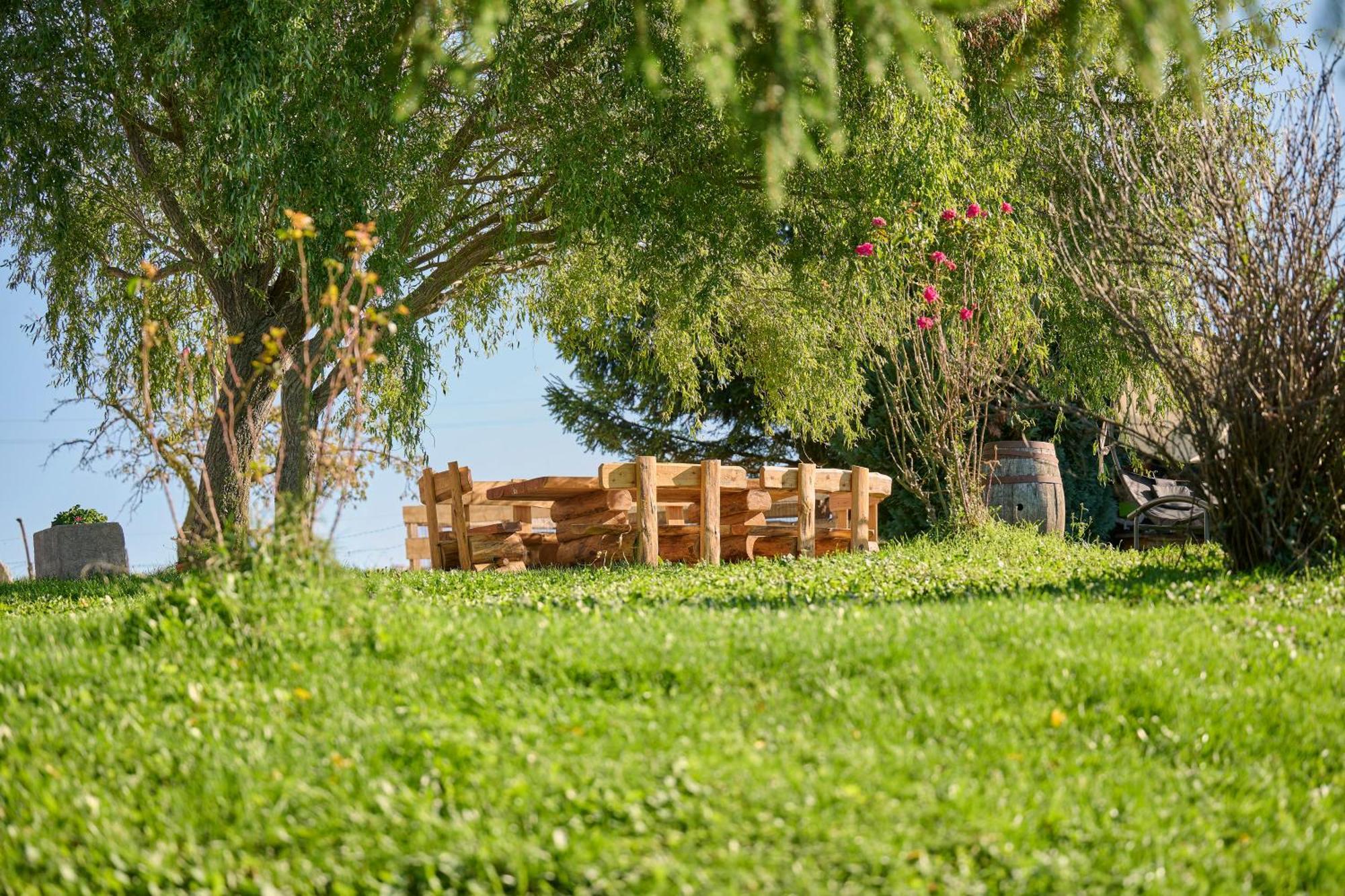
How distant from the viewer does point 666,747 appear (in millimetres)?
3779

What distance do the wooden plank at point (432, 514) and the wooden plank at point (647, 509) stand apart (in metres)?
2.74

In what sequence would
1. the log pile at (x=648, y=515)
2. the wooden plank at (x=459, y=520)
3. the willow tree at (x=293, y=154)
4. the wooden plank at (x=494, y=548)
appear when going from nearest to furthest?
the willow tree at (x=293, y=154), the log pile at (x=648, y=515), the wooden plank at (x=459, y=520), the wooden plank at (x=494, y=548)

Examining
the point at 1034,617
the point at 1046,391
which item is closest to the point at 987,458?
the point at 1046,391

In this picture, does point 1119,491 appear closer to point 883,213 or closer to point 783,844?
point 883,213

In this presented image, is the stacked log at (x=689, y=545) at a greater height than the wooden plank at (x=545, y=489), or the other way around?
the wooden plank at (x=545, y=489)

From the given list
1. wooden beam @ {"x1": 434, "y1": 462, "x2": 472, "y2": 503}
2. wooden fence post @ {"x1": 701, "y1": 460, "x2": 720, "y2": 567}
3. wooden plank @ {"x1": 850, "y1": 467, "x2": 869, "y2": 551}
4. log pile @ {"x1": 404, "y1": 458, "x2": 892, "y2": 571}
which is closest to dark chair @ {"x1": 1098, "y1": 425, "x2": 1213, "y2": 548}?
wooden plank @ {"x1": 850, "y1": 467, "x2": 869, "y2": 551}

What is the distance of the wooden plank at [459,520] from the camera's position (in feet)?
36.8

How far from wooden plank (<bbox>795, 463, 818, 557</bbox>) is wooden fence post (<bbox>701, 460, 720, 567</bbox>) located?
112 centimetres

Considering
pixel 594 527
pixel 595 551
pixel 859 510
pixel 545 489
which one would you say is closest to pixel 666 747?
pixel 545 489

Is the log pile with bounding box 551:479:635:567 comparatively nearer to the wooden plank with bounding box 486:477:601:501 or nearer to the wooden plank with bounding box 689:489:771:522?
the wooden plank with bounding box 486:477:601:501

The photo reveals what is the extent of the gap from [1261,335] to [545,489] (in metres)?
6.01

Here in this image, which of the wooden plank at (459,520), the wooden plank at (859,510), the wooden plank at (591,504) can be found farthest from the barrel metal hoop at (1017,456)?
the wooden plank at (459,520)

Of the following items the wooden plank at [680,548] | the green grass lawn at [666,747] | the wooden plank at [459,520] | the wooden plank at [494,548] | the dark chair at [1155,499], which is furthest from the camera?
the dark chair at [1155,499]

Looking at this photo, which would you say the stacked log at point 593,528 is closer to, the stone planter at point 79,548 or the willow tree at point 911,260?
the willow tree at point 911,260
